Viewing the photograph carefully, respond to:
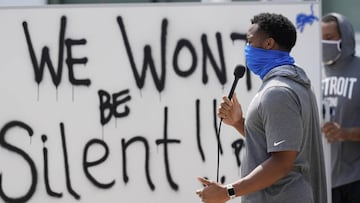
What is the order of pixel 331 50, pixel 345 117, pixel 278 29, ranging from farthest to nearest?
pixel 331 50 → pixel 345 117 → pixel 278 29

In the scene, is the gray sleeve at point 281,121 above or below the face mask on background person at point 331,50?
below

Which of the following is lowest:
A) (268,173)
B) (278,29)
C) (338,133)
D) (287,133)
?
(338,133)

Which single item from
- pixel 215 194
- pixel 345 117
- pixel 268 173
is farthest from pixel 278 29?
pixel 345 117

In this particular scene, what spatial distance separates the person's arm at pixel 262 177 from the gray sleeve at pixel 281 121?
0.04 metres

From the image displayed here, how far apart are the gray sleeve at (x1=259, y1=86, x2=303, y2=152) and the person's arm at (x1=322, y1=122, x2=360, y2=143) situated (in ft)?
3.56

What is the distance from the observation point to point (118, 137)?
3543 millimetres

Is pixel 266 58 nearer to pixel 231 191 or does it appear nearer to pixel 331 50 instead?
pixel 231 191

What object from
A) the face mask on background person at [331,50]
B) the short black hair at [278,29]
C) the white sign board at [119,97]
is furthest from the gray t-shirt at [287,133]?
the face mask on background person at [331,50]

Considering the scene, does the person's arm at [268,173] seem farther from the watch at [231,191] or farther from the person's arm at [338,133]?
the person's arm at [338,133]

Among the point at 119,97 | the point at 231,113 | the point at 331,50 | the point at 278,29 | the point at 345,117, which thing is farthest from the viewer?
the point at 331,50

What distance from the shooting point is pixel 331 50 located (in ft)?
12.7

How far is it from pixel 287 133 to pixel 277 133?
0.12 feet

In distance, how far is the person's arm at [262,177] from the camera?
2.51 m

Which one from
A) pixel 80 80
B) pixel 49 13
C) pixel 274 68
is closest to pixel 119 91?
pixel 80 80
